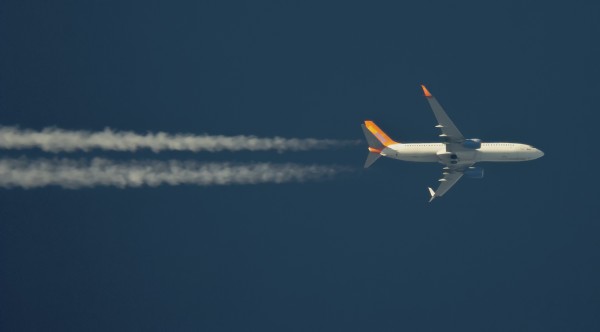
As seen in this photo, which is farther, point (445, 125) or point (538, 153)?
point (538, 153)

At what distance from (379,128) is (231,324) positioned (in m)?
24.1

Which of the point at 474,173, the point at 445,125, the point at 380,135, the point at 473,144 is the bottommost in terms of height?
the point at 474,173

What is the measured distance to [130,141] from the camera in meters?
93.8

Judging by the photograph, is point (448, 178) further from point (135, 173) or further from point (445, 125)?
point (135, 173)

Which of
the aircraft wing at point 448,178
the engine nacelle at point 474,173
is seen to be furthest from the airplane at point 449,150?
the aircraft wing at point 448,178

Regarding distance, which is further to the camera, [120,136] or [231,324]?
[231,324]

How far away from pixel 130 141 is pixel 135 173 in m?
2.55

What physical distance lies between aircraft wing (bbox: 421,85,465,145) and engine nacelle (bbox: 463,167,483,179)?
3.74 m

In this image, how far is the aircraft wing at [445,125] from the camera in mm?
93188

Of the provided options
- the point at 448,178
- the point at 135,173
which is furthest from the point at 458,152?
the point at 135,173

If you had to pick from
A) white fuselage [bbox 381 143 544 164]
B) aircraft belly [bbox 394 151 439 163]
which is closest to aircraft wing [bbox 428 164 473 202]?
white fuselage [bbox 381 143 544 164]

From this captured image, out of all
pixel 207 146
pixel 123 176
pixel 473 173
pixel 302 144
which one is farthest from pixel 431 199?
pixel 123 176

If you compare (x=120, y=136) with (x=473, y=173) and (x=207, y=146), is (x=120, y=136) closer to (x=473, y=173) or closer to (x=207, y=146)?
(x=207, y=146)

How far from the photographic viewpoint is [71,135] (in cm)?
8962
